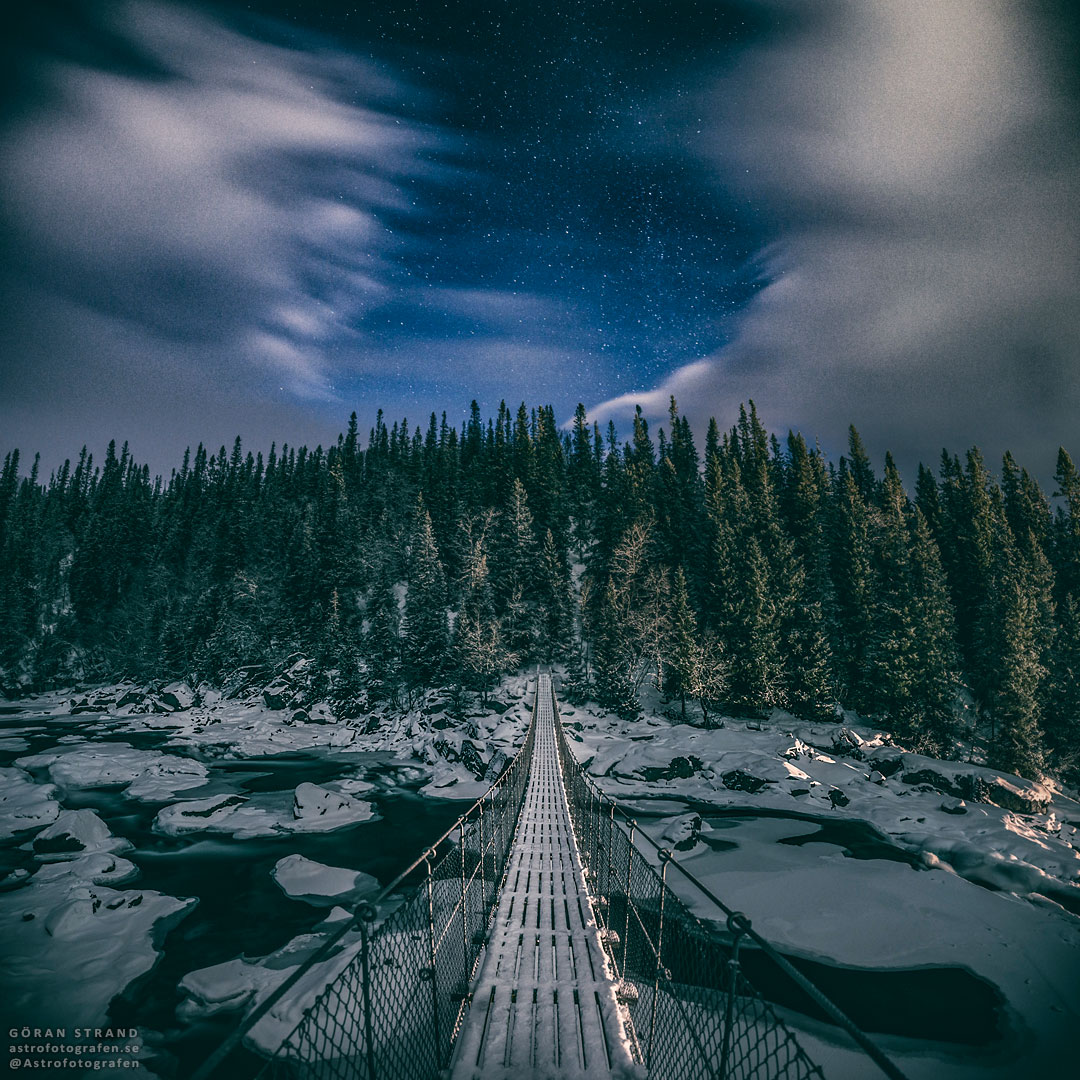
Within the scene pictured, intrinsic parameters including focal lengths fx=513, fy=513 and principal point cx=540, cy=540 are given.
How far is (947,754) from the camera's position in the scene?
3344 centimetres

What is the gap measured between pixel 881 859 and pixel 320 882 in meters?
19.9

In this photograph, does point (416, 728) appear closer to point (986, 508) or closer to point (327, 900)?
point (327, 900)

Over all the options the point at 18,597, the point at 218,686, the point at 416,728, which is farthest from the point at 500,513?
the point at 18,597

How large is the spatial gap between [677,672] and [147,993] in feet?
103

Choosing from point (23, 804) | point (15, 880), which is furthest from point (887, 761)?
point (23, 804)

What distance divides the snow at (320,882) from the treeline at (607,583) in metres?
23.3

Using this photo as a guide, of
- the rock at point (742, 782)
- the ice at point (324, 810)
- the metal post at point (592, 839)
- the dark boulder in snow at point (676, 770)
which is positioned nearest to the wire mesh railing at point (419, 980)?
the metal post at point (592, 839)

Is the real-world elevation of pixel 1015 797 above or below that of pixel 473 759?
above

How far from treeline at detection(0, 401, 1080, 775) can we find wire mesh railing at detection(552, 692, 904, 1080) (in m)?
25.7

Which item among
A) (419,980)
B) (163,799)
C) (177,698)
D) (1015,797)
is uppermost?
(419,980)

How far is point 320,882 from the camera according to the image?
17438mm

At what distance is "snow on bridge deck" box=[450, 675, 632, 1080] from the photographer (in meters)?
5.62

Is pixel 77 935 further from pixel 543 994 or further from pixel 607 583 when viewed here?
pixel 607 583

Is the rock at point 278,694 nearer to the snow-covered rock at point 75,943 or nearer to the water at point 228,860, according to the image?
the water at point 228,860
